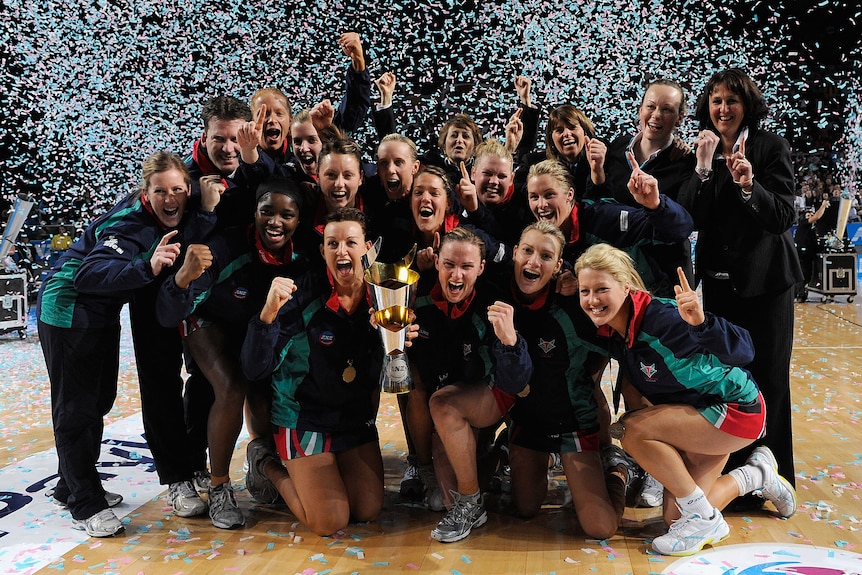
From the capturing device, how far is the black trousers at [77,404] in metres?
3.04

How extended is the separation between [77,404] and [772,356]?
285 cm

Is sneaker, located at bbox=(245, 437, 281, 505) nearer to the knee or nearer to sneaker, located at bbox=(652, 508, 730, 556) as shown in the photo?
the knee

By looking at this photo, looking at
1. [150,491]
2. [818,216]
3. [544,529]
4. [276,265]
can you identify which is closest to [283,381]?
[276,265]

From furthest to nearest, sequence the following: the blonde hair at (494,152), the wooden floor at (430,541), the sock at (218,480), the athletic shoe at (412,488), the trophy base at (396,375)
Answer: the blonde hair at (494,152) → the athletic shoe at (412,488) → the sock at (218,480) → the trophy base at (396,375) → the wooden floor at (430,541)

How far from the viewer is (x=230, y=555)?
9.12 ft

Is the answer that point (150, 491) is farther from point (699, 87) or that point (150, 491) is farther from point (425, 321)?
point (699, 87)

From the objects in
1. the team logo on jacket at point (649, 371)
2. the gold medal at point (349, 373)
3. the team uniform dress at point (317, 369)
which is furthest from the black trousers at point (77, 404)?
the team logo on jacket at point (649, 371)

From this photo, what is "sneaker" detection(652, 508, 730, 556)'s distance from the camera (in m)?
2.70

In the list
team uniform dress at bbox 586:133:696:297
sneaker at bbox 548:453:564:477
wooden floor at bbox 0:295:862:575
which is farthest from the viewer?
sneaker at bbox 548:453:564:477

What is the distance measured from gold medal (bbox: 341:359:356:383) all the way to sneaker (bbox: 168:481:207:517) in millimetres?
825

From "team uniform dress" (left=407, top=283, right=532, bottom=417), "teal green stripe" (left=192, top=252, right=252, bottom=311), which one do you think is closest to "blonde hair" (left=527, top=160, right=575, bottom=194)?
"team uniform dress" (left=407, top=283, right=532, bottom=417)

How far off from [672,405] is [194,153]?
239cm

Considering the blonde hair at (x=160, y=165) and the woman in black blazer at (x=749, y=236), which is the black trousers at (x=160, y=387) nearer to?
the blonde hair at (x=160, y=165)

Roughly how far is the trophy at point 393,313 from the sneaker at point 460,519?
549 millimetres
